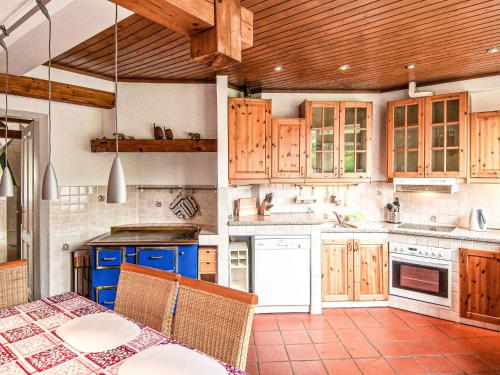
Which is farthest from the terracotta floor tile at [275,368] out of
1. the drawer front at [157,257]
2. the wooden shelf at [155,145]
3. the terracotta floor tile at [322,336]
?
the wooden shelf at [155,145]

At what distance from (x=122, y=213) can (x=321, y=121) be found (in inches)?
108

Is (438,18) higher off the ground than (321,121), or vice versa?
(438,18)

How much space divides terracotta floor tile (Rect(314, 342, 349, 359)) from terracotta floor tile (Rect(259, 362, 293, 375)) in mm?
355

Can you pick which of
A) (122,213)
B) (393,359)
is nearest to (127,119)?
(122,213)

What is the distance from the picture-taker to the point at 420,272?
3.64 meters

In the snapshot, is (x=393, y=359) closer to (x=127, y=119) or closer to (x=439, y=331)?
(x=439, y=331)

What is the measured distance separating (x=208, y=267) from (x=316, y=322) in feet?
4.34

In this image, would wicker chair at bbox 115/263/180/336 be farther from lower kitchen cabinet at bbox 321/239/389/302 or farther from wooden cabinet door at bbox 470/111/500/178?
wooden cabinet door at bbox 470/111/500/178

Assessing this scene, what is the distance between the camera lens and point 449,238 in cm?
350

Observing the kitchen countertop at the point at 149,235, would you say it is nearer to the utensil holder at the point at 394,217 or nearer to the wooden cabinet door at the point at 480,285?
the utensil holder at the point at 394,217

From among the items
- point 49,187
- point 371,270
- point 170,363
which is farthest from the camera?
point 371,270

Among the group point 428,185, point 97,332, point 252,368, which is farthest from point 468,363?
point 97,332

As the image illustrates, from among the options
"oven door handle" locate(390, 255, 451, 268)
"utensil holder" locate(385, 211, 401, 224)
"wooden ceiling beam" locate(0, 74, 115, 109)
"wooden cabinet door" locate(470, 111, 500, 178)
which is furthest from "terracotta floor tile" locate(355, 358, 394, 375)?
"wooden ceiling beam" locate(0, 74, 115, 109)

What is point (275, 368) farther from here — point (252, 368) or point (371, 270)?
point (371, 270)
